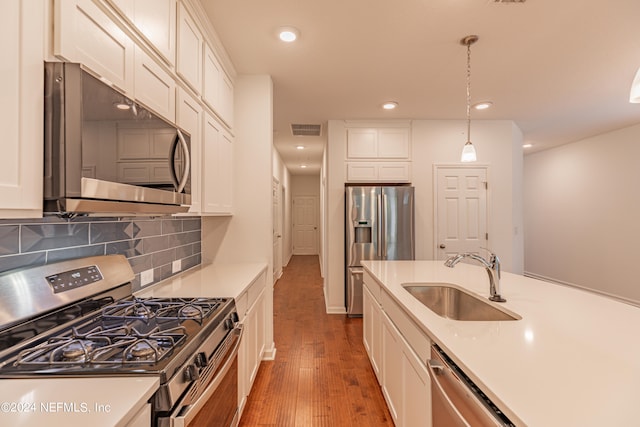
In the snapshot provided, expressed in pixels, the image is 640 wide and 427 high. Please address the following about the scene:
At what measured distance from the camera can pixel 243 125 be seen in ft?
9.28

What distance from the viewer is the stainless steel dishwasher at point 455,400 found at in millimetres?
844

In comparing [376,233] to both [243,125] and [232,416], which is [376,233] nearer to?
[243,125]

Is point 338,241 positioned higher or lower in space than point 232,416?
higher

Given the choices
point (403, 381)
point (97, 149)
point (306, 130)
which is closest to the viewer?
point (97, 149)

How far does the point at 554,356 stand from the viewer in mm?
966

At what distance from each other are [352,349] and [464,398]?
88.2 inches

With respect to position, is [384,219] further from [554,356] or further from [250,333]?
[554,356]

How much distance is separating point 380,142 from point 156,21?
3.27 m

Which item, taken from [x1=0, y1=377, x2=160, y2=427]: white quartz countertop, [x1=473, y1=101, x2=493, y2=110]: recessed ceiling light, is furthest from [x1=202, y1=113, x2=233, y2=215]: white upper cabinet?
[x1=473, y1=101, x2=493, y2=110]: recessed ceiling light

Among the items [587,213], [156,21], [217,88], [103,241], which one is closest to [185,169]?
[103,241]

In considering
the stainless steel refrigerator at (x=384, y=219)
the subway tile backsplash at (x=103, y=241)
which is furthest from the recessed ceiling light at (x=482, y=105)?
the subway tile backsplash at (x=103, y=241)

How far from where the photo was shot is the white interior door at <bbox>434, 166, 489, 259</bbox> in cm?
423

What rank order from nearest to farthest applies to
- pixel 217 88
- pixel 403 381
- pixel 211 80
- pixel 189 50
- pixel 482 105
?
pixel 403 381 < pixel 189 50 < pixel 211 80 < pixel 217 88 < pixel 482 105


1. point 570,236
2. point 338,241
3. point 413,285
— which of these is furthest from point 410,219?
point 570,236
